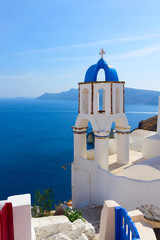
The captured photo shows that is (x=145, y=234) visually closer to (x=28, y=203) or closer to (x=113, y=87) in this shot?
(x=28, y=203)

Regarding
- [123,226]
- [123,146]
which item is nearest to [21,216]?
[123,226]

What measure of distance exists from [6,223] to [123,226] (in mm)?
2639

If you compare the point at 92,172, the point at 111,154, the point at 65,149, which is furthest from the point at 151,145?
the point at 65,149

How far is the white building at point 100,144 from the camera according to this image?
10.3 metres

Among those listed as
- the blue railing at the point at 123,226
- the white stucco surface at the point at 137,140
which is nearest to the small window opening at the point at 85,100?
the white stucco surface at the point at 137,140

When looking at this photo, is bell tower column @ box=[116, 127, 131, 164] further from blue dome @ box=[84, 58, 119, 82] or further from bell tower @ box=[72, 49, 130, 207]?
blue dome @ box=[84, 58, 119, 82]

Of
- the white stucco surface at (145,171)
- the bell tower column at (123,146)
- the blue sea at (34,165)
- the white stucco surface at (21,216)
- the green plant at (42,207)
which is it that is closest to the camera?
the white stucco surface at (21,216)

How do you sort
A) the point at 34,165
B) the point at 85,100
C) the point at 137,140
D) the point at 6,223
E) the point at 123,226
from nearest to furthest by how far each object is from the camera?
1. the point at 6,223
2. the point at 123,226
3. the point at 85,100
4. the point at 137,140
5. the point at 34,165

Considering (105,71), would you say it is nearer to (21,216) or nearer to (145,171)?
(145,171)

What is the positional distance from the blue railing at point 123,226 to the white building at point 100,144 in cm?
425

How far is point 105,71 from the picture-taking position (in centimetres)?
1186

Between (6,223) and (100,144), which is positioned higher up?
(100,144)

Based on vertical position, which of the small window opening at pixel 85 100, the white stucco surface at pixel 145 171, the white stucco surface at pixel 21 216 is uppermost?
the small window opening at pixel 85 100

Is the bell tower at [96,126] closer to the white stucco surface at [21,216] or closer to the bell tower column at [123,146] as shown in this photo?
the bell tower column at [123,146]
